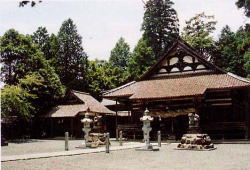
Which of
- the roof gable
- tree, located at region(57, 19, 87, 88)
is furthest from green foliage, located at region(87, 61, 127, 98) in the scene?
the roof gable

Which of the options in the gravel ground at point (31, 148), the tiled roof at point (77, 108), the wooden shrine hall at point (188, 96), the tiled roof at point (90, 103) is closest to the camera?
the gravel ground at point (31, 148)

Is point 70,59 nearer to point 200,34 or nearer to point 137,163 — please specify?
point 200,34

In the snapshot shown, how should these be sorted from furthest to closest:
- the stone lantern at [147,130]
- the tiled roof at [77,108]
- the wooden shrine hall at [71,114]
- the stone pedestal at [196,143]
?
the wooden shrine hall at [71,114] < the tiled roof at [77,108] < the stone pedestal at [196,143] < the stone lantern at [147,130]

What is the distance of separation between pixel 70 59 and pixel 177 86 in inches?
1210

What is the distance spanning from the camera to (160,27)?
5238 centimetres

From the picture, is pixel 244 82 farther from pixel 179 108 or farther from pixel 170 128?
pixel 170 128

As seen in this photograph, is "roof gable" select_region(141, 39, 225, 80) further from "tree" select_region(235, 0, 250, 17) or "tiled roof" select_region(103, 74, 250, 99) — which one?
"tree" select_region(235, 0, 250, 17)

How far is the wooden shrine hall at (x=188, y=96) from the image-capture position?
961 inches

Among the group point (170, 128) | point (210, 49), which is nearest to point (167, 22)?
point (210, 49)

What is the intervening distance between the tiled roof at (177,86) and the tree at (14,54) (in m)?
13.6

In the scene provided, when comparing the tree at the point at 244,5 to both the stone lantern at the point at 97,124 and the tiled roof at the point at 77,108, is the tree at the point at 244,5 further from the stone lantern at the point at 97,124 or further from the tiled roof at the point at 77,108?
the tiled roof at the point at 77,108

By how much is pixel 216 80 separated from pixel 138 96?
649 centimetres

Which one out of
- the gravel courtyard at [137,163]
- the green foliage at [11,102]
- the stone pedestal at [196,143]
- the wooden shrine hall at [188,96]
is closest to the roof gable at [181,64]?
the wooden shrine hall at [188,96]

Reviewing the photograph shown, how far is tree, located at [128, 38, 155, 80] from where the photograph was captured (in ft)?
162
